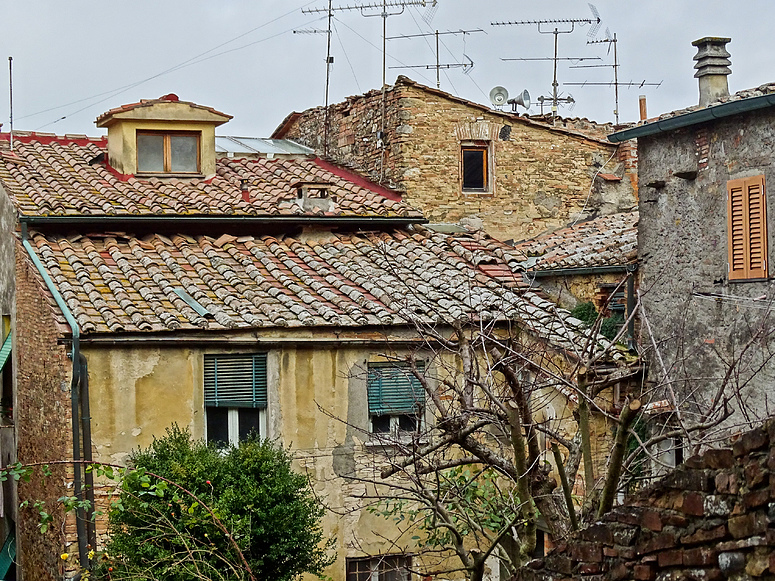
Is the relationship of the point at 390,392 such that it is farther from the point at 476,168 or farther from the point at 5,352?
the point at 476,168

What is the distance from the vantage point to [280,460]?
11.2 m

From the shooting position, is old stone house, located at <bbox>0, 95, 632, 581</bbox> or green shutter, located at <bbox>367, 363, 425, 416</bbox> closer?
old stone house, located at <bbox>0, 95, 632, 581</bbox>

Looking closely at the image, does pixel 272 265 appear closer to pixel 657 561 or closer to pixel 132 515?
pixel 132 515

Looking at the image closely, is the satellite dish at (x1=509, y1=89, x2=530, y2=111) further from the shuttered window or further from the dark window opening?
the shuttered window

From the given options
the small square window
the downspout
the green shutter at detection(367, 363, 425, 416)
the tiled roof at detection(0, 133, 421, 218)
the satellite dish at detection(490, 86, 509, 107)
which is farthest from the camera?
the satellite dish at detection(490, 86, 509, 107)

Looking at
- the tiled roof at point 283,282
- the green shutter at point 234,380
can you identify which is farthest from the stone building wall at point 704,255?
the green shutter at point 234,380

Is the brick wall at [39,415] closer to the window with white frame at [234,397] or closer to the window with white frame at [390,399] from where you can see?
the window with white frame at [234,397]

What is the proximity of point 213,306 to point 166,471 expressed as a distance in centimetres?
258

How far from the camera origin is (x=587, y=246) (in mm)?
14938

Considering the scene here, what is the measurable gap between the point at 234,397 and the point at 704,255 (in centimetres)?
548

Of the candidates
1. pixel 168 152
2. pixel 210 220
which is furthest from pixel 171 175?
pixel 210 220

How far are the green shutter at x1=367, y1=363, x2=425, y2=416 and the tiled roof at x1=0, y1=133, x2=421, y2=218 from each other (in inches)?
123

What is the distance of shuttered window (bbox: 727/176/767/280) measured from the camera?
435 inches

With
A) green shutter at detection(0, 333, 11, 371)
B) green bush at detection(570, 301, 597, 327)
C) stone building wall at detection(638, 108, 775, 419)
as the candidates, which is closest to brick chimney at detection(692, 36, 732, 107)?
stone building wall at detection(638, 108, 775, 419)
